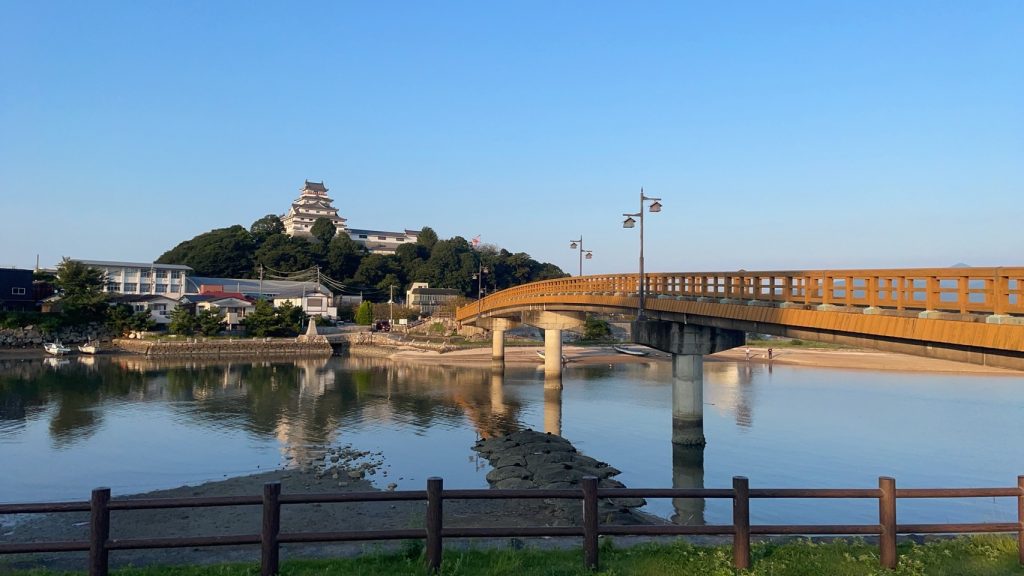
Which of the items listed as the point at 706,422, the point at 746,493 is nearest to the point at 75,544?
the point at 746,493

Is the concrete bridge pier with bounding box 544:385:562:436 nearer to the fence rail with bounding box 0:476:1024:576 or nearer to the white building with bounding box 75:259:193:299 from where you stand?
the fence rail with bounding box 0:476:1024:576

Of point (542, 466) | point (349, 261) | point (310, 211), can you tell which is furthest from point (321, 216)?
point (542, 466)

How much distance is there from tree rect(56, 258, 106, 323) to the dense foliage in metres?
34.1

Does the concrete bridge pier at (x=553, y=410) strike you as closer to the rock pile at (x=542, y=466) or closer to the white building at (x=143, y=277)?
the rock pile at (x=542, y=466)

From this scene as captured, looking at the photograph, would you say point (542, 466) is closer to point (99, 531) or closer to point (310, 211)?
point (99, 531)

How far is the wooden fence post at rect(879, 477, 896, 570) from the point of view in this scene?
27.3 ft

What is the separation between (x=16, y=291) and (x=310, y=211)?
98.3 metres

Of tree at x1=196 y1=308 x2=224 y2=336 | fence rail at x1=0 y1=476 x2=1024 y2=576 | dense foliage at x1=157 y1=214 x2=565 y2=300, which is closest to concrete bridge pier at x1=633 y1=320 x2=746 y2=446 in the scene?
fence rail at x1=0 y1=476 x2=1024 y2=576

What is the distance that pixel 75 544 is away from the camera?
26.0 feet

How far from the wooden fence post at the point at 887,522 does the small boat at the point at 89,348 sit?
7776 centimetres

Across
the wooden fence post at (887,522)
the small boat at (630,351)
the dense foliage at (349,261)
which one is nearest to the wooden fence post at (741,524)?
the wooden fence post at (887,522)

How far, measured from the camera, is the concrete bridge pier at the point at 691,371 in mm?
28625

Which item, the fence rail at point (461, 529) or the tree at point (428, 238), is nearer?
the fence rail at point (461, 529)

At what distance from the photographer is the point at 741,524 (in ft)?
27.5
